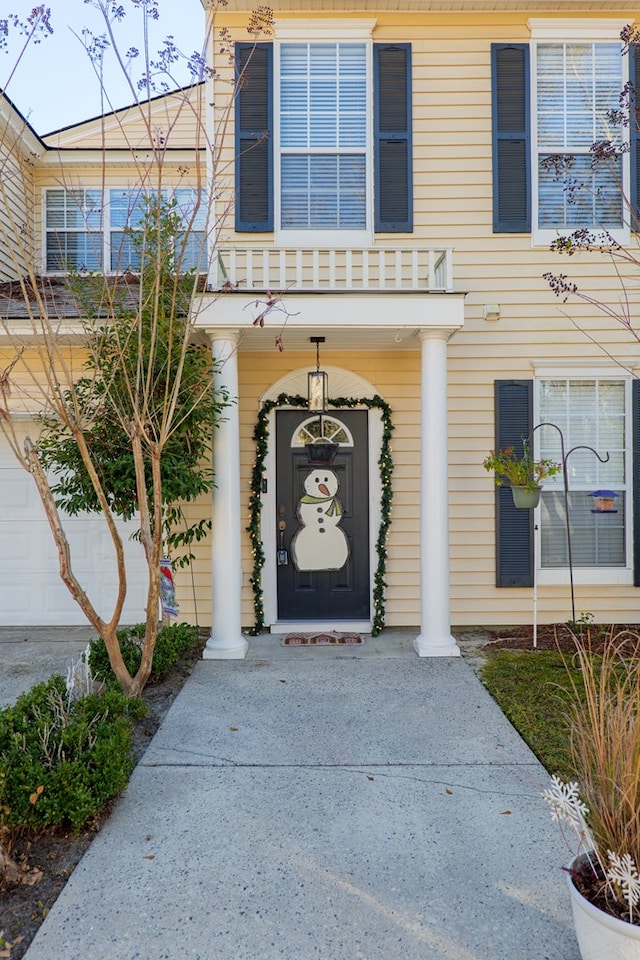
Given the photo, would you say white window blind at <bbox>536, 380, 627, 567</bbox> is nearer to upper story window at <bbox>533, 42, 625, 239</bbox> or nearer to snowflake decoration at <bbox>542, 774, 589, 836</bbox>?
upper story window at <bbox>533, 42, 625, 239</bbox>

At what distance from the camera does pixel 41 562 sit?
6.32 m

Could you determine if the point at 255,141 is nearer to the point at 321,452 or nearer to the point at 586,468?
the point at 321,452

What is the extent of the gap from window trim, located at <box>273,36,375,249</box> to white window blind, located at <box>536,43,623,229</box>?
1608 mm

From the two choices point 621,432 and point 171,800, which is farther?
point 621,432

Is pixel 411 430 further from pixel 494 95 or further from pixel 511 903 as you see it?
pixel 511 903

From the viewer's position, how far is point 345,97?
605 cm

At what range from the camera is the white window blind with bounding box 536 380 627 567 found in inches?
242

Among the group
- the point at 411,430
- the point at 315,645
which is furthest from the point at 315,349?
the point at 315,645

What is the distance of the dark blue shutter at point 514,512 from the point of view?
6.06 m

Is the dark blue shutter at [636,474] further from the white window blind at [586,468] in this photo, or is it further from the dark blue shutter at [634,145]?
the dark blue shutter at [634,145]

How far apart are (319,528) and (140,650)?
212cm

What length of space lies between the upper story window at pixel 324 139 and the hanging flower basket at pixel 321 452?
1.94 metres

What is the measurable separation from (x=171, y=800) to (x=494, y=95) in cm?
638

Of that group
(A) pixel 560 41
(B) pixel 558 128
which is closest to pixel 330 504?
(B) pixel 558 128
